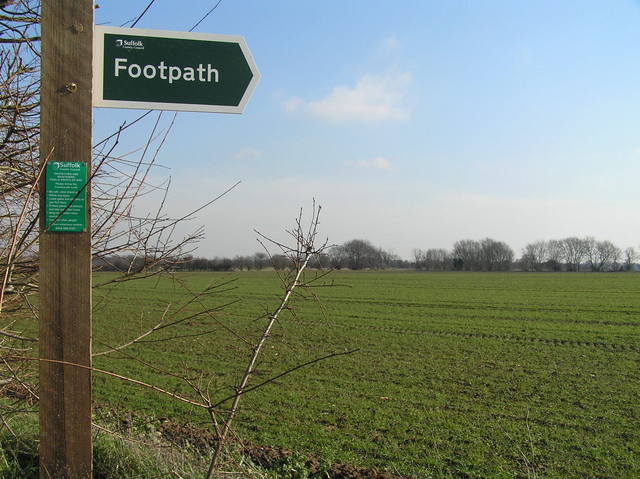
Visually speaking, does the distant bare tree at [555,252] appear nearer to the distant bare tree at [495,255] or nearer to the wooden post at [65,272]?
the distant bare tree at [495,255]

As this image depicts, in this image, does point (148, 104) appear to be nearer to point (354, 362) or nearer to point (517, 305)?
point (354, 362)

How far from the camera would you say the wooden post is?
1899 millimetres

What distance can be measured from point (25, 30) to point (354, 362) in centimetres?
1211

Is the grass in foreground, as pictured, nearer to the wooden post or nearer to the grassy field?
the grassy field

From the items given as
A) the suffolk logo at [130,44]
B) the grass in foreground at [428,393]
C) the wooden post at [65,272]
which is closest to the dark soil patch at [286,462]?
the grass in foreground at [428,393]

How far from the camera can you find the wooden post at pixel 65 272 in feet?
6.23

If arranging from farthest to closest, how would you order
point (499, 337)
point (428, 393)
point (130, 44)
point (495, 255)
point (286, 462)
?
point (495, 255) → point (499, 337) → point (428, 393) → point (286, 462) → point (130, 44)

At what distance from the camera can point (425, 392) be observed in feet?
35.4

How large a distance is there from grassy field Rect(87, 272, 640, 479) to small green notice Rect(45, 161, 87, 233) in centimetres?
41

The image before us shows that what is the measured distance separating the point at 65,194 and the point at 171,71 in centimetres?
63

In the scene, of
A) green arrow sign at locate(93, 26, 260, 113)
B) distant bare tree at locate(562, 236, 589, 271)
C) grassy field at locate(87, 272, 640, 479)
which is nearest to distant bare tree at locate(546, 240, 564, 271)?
distant bare tree at locate(562, 236, 589, 271)

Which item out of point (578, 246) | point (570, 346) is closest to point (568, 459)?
point (570, 346)

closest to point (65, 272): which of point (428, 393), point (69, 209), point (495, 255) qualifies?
point (69, 209)

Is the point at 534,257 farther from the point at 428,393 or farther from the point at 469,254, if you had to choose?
the point at 428,393
